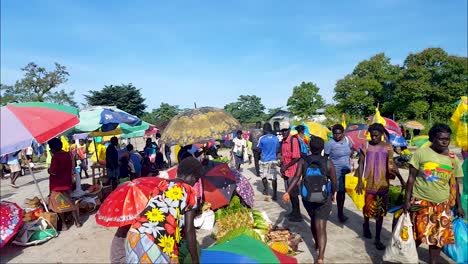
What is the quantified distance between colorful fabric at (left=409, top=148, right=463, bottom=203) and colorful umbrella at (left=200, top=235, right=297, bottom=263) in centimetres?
227

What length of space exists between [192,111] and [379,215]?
11.0 feet

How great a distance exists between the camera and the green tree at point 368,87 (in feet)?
128

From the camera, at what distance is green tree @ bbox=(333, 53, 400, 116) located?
128 ft

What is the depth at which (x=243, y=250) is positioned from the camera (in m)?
2.02

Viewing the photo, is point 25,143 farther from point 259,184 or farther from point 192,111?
point 259,184

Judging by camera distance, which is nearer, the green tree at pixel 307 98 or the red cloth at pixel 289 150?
the red cloth at pixel 289 150

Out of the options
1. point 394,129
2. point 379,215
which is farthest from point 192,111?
point 394,129

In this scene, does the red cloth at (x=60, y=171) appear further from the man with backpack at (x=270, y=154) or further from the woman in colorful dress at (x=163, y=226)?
the man with backpack at (x=270, y=154)

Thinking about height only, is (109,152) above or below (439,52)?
below

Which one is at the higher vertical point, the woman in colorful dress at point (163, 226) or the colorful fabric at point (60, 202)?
the woman in colorful dress at point (163, 226)

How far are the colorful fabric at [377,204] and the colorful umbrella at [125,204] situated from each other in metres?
3.15

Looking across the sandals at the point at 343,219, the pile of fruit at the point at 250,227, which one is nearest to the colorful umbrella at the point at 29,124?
the pile of fruit at the point at 250,227

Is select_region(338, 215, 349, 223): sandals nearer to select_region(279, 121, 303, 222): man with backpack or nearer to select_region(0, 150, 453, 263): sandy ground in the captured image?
select_region(0, 150, 453, 263): sandy ground

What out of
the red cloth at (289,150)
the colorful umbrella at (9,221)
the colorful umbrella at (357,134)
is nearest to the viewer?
the colorful umbrella at (9,221)
